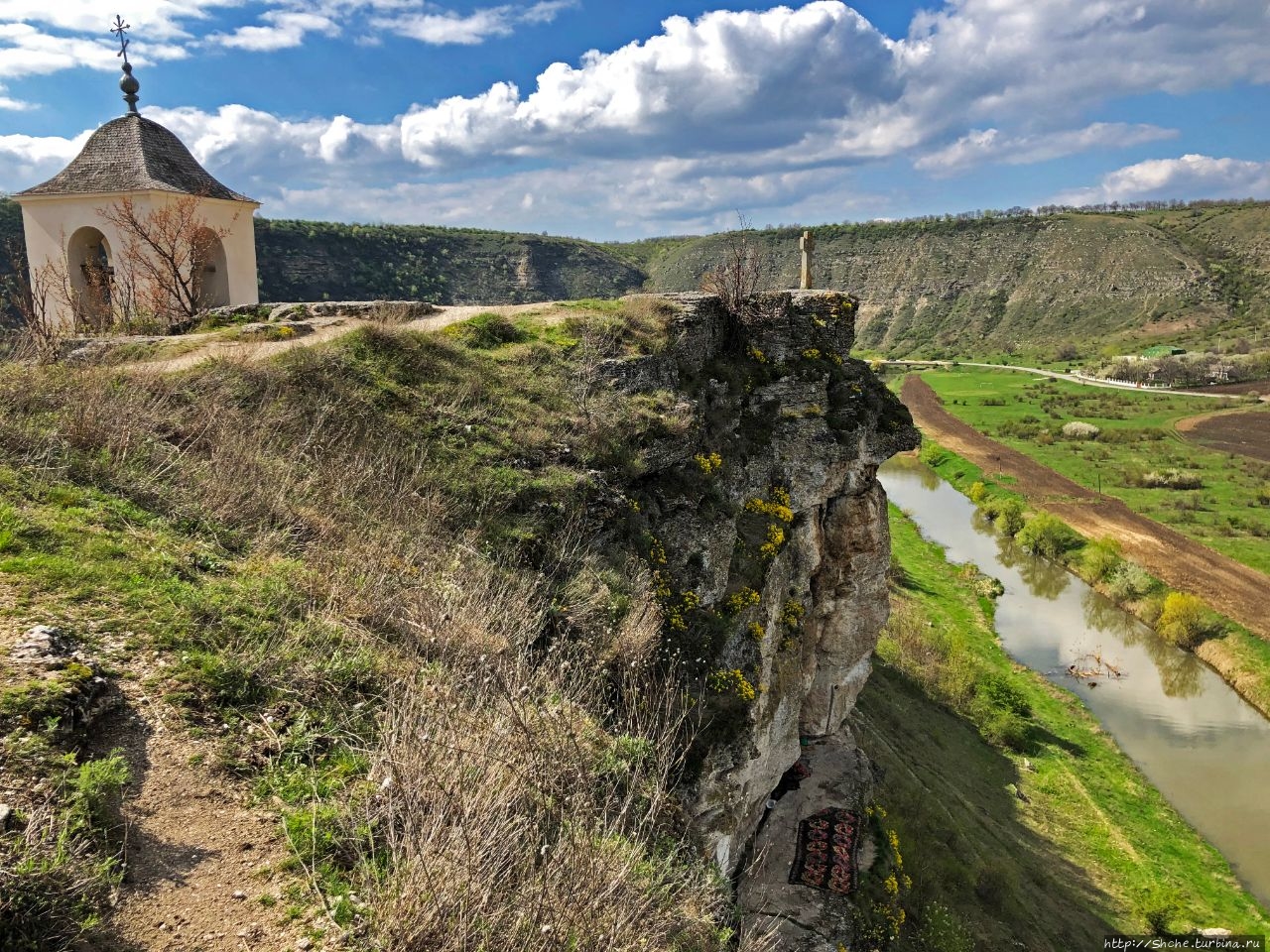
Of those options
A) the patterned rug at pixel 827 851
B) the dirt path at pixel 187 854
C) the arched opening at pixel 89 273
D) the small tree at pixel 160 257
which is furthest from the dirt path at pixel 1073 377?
the dirt path at pixel 187 854

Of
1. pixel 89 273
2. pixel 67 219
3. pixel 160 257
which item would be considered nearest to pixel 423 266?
pixel 89 273

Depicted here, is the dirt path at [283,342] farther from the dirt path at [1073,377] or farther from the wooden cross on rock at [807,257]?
the dirt path at [1073,377]

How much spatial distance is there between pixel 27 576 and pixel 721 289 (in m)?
11.5

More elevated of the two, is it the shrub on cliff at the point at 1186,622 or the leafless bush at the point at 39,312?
the leafless bush at the point at 39,312

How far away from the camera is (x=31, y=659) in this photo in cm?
416

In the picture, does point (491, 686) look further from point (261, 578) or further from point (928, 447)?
point (928, 447)

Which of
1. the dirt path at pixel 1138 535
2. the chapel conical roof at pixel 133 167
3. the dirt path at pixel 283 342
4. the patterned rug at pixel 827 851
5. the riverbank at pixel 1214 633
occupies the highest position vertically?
the chapel conical roof at pixel 133 167

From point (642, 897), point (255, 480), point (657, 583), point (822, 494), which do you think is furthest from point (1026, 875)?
point (255, 480)

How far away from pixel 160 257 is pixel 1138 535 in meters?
43.3

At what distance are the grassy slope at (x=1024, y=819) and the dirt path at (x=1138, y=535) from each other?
10.5 m

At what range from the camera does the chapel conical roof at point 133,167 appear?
1412 cm

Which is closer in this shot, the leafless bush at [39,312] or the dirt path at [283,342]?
the leafless bush at [39,312]

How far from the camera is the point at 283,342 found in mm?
11016

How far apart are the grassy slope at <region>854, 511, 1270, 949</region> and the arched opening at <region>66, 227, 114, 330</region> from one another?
18.6 meters
